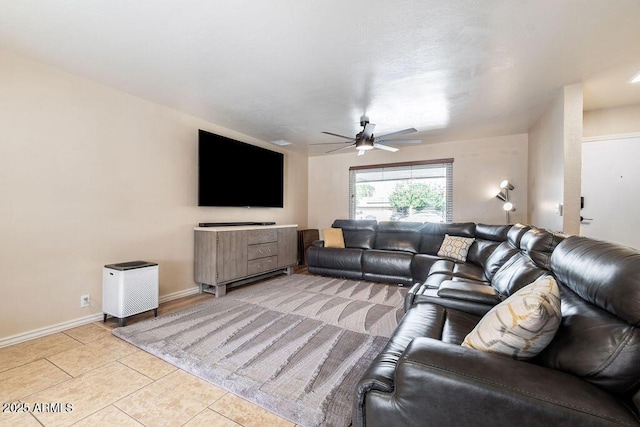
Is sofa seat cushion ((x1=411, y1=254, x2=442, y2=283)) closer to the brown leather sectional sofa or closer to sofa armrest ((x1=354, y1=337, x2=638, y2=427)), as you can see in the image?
the brown leather sectional sofa

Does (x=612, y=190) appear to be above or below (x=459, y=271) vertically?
above

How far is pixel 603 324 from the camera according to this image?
93 cm

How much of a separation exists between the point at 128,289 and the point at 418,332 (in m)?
2.66

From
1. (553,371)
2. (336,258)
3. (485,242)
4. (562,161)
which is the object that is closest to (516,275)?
(553,371)

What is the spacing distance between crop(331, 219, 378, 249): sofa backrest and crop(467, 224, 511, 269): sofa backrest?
Result: 1.62 metres

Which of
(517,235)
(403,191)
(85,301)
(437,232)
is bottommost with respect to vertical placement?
(85,301)

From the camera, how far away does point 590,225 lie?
3.50 m

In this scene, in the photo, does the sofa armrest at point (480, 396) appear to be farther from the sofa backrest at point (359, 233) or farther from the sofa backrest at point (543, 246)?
the sofa backrest at point (359, 233)

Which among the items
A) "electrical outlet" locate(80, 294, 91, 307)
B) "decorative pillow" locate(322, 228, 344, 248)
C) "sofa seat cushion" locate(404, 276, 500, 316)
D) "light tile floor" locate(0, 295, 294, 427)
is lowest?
"light tile floor" locate(0, 295, 294, 427)

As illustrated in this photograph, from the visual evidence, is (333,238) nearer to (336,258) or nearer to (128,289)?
(336,258)

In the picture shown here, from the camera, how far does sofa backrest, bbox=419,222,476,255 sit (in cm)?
421

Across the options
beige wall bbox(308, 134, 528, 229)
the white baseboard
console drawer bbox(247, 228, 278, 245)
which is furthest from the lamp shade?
the white baseboard

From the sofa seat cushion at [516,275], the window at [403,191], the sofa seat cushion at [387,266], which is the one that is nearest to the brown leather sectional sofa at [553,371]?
the sofa seat cushion at [516,275]

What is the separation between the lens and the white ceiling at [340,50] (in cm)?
175
